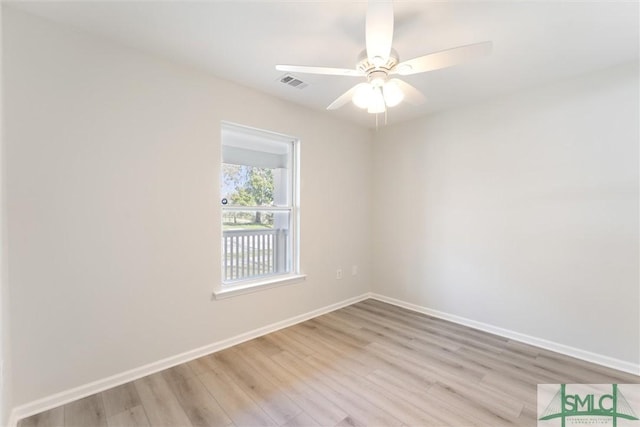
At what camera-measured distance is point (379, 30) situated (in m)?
1.35

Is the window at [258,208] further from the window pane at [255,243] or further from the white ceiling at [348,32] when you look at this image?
the white ceiling at [348,32]

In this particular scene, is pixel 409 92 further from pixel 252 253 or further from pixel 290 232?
pixel 252 253

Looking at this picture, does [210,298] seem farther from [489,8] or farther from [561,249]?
[561,249]

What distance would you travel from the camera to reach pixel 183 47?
81.0 inches

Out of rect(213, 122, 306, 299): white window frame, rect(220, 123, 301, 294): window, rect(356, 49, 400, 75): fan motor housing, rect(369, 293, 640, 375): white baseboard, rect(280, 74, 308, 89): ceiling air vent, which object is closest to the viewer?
rect(356, 49, 400, 75): fan motor housing

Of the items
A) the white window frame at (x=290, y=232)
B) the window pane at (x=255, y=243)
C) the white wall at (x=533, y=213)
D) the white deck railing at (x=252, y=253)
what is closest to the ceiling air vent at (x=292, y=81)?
the white window frame at (x=290, y=232)

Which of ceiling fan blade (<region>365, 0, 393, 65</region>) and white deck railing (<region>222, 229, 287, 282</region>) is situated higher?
ceiling fan blade (<region>365, 0, 393, 65</region>)

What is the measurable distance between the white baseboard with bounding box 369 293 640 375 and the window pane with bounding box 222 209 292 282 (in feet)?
5.83

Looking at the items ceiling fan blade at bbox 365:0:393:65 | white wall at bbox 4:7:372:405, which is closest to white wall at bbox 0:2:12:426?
white wall at bbox 4:7:372:405

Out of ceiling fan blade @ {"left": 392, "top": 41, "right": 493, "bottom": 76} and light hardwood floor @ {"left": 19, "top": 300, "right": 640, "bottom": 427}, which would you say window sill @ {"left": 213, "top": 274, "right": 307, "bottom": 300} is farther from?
ceiling fan blade @ {"left": 392, "top": 41, "right": 493, "bottom": 76}

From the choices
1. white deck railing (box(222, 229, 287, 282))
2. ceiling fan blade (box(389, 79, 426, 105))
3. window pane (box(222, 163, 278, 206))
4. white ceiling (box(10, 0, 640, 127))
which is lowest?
white deck railing (box(222, 229, 287, 282))

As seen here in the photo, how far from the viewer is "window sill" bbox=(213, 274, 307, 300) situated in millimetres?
2557

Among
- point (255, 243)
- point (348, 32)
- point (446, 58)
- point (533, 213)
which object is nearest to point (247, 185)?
point (255, 243)

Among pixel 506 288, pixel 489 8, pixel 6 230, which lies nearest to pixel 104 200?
pixel 6 230
